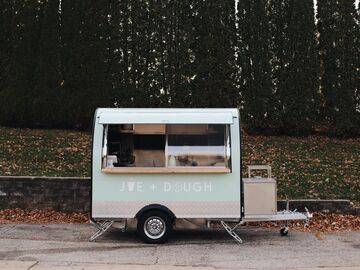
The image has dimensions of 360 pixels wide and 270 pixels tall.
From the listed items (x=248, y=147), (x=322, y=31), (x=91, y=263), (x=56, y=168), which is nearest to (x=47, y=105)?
→ (x=56, y=168)

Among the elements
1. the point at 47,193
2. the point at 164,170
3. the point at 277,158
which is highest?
the point at 277,158

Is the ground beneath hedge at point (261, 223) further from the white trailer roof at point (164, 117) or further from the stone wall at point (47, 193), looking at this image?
the white trailer roof at point (164, 117)

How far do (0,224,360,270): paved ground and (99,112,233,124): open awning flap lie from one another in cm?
230

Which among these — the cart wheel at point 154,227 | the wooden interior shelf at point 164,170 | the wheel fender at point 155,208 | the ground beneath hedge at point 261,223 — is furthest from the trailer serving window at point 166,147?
→ the ground beneath hedge at point 261,223

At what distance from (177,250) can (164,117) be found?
8.10 feet

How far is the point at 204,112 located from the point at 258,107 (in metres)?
10.4

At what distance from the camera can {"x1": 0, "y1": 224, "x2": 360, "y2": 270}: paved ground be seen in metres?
7.82

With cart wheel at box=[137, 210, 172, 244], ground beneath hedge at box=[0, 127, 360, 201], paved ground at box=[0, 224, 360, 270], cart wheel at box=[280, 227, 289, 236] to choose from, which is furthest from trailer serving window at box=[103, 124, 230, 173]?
ground beneath hedge at box=[0, 127, 360, 201]

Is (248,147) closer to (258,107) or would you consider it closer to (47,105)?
(258,107)

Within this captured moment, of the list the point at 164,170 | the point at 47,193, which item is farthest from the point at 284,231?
the point at 47,193

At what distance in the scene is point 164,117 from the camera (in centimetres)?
941

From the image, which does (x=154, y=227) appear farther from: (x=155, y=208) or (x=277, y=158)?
(x=277, y=158)

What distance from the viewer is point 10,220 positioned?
11.4 m

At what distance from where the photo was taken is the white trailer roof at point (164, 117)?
9.31 metres
